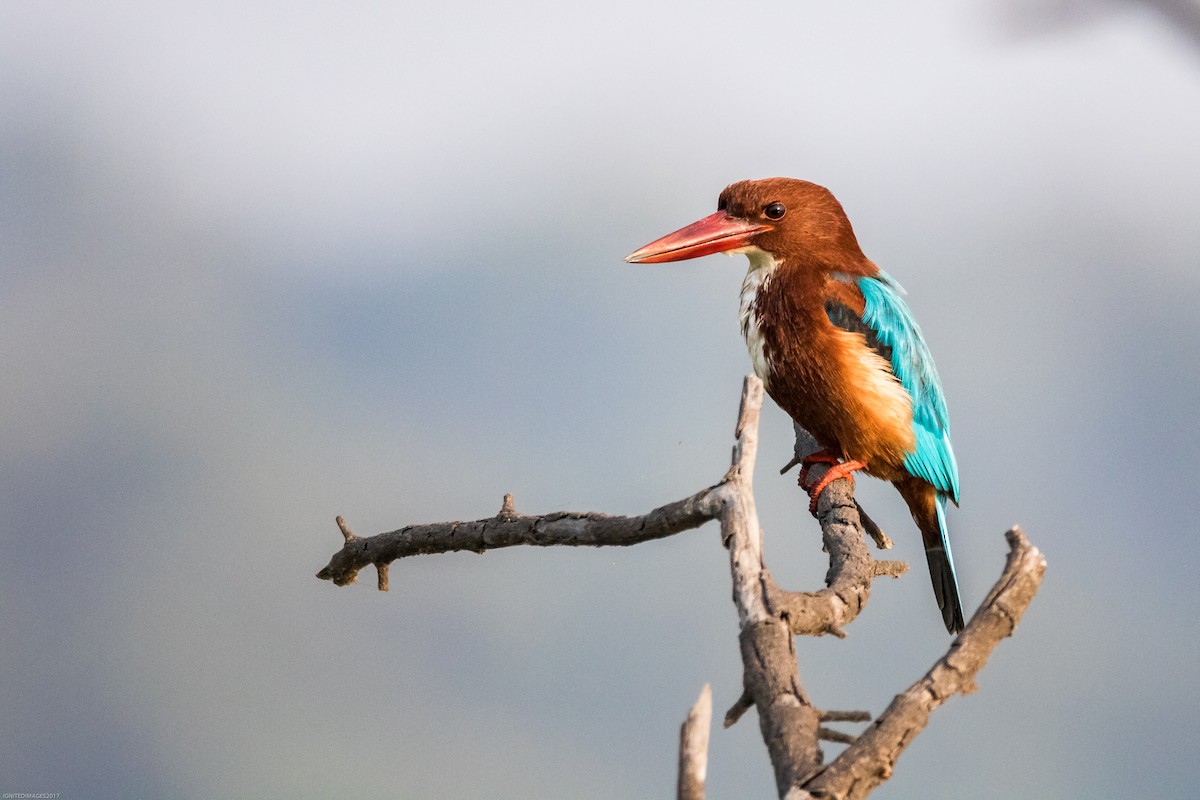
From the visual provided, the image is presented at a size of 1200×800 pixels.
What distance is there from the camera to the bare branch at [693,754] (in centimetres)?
111

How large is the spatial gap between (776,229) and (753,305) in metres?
0.16

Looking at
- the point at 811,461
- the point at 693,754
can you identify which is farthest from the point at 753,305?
the point at 693,754

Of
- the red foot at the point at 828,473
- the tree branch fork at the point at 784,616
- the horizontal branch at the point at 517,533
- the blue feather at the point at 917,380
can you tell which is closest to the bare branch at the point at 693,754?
the tree branch fork at the point at 784,616

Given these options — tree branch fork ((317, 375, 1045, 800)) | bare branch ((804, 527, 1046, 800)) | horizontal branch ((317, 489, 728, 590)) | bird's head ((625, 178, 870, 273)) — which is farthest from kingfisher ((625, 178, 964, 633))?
bare branch ((804, 527, 1046, 800))

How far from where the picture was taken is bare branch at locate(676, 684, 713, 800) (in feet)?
3.63

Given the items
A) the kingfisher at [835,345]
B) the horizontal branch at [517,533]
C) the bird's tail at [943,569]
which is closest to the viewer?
the horizontal branch at [517,533]

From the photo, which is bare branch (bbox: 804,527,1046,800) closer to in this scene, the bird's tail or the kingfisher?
the kingfisher

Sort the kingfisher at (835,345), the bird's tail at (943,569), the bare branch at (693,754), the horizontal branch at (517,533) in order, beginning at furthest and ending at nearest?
the bird's tail at (943,569), the kingfisher at (835,345), the horizontal branch at (517,533), the bare branch at (693,754)

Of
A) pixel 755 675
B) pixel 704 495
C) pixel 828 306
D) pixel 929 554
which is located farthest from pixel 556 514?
pixel 929 554

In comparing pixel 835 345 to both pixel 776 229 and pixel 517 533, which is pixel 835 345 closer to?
pixel 776 229

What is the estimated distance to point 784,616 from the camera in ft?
4.59

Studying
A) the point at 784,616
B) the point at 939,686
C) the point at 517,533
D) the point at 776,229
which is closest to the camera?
the point at 939,686

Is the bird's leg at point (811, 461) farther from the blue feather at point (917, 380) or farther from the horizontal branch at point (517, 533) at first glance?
the horizontal branch at point (517, 533)

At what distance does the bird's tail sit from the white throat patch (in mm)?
472
